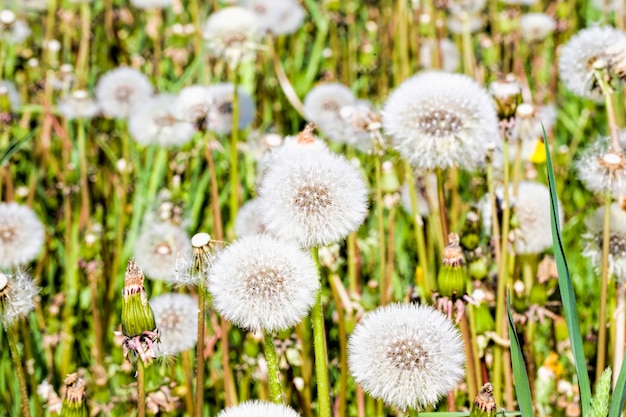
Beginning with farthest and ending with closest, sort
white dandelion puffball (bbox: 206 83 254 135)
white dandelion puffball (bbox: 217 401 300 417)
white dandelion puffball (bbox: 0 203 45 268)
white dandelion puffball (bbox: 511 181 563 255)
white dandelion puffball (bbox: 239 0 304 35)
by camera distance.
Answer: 1. white dandelion puffball (bbox: 239 0 304 35)
2. white dandelion puffball (bbox: 206 83 254 135)
3. white dandelion puffball (bbox: 0 203 45 268)
4. white dandelion puffball (bbox: 511 181 563 255)
5. white dandelion puffball (bbox: 217 401 300 417)

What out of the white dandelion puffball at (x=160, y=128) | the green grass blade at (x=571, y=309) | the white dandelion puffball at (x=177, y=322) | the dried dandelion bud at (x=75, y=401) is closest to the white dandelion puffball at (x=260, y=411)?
the dried dandelion bud at (x=75, y=401)

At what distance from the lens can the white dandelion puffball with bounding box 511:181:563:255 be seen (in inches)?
68.4

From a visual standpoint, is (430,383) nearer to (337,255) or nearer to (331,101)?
(337,255)

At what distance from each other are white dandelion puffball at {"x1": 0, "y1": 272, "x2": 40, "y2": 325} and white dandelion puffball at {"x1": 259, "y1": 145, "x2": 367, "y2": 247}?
15.7 inches

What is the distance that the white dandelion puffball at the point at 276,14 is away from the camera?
2967 mm

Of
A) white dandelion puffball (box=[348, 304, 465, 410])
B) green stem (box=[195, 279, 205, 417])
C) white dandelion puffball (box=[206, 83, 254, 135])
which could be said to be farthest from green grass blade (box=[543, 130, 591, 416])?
white dandelion puffball (box=[206, 83, 254, 135])

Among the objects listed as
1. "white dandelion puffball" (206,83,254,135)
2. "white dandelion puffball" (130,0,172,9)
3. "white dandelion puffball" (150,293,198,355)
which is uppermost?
"white dandelion puffball" (130,0,172,9)

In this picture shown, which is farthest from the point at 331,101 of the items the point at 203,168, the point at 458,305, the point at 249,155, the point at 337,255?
the point at 458,305

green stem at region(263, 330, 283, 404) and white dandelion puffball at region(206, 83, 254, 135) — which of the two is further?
white dandelion puffball at region(206, 83, 254, 135)

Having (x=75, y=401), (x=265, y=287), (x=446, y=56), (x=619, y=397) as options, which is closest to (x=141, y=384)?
(x=75, y=401)

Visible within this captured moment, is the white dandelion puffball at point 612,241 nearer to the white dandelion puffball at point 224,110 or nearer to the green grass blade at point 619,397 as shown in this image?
the green grass blade at point 619,397

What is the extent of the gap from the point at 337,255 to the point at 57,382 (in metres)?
0.76

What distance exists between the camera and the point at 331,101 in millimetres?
2496

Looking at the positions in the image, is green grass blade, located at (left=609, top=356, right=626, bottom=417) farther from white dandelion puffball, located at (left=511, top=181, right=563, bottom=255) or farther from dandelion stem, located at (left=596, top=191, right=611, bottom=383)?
white dandelion puffball, located at (left=511, top=181, right=563, bottom=255)
